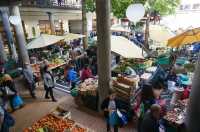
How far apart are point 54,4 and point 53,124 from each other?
1641cm

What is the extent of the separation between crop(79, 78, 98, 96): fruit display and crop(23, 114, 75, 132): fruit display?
2.19 metres

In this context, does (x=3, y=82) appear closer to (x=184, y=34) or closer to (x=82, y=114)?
(x=82, y=114)

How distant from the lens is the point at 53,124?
5277 mm

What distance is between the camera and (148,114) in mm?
4043

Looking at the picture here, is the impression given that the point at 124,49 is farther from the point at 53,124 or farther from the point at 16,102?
the point at 16,102

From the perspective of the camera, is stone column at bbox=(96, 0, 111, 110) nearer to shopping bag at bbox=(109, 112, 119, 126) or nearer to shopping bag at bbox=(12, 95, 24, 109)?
shopping bag at bbox=(109, 112, 119, 126)

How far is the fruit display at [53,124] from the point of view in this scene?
202 inches

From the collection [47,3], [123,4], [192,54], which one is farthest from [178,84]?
[47,3]

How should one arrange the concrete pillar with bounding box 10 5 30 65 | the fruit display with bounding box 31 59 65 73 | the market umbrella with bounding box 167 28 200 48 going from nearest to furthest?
the market umbrella with bounding box 167 28 200 48 < the concrete pillar with bounding box 10 5 30 65 < the fruit display with bounding box 31 59 65 73

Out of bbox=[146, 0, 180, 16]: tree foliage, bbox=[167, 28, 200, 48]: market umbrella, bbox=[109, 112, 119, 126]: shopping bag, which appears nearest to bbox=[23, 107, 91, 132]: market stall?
bbox=[109, 112, 119, 126]: shopping bag

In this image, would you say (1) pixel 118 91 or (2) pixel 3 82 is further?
(2) pixel 3 82

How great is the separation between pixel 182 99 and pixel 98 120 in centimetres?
318

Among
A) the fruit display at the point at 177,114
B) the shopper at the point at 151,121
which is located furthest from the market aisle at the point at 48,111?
the shopper at the point at 151,121

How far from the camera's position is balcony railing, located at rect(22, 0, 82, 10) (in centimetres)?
1595
